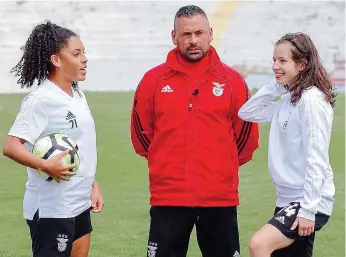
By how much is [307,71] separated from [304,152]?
0.44 meters

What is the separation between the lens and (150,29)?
2239cm

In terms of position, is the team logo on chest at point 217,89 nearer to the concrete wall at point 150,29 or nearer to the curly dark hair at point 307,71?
the curly dark hair at point 307,71

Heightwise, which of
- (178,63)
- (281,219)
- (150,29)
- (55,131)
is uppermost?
(150,29)

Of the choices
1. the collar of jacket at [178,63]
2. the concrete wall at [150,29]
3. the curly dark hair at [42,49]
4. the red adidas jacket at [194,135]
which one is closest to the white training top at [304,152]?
the red adidas jacket at [194,135]

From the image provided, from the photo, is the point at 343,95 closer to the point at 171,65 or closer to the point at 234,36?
the point at 234,36

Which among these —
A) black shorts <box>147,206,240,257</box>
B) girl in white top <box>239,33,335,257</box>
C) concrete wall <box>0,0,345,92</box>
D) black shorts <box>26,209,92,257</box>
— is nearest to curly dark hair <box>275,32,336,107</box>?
girl in white top <box>239,33,335,257</box>

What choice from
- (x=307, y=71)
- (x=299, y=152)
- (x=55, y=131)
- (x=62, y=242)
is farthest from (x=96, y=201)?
(x=307, y=71)

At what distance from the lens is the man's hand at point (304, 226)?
14.3 feet

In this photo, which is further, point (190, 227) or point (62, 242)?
point (190, 227)

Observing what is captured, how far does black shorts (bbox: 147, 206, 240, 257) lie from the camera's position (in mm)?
4711

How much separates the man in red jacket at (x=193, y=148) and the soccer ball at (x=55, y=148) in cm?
56

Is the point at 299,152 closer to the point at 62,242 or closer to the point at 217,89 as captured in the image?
the point at 217,89

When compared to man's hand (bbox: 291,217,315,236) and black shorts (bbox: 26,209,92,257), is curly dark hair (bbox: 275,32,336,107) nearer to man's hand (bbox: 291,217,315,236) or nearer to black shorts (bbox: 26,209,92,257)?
man's hand (bbox: 291,217,315,236)

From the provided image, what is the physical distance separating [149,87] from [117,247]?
237 cm
